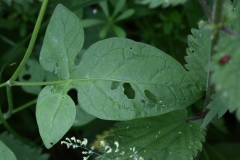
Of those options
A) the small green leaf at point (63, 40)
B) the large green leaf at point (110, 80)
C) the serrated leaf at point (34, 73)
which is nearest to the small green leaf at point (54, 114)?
the large green leaf at point (110, 80)

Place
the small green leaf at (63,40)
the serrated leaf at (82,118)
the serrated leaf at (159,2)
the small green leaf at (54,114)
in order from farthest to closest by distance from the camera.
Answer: the serrated leaf at (82,118), the small green leaf at (63,40), the small green leaf at (54,114), the serrated leaf at (159,2)

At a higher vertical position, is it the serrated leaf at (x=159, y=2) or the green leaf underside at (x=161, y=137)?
the serrated leaf at (x=159, y=2)

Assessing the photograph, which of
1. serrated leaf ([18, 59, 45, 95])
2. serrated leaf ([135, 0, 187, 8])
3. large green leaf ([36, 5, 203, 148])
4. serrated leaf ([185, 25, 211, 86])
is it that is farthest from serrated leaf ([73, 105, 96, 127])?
serrated leaf ([135, 0, 187, 8])

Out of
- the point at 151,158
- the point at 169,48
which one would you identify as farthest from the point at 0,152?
the point at 169,48

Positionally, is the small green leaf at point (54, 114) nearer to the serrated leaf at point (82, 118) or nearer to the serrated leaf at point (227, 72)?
the serrated leaf at point (82, 118)

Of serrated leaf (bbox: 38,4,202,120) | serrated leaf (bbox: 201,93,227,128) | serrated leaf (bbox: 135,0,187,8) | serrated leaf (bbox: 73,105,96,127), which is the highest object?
serrated leaf (bbox: 135,0,187,8)

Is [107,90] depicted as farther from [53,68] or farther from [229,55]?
[229,55]

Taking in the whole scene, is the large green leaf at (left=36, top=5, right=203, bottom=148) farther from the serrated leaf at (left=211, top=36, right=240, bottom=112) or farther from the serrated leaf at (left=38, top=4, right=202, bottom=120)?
the serrated leaf at (left=211, top=36, right=240, bottom=112)
